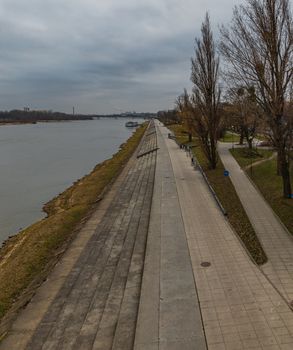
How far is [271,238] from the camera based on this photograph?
11.7m

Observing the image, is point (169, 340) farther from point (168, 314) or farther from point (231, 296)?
point (231, 296)

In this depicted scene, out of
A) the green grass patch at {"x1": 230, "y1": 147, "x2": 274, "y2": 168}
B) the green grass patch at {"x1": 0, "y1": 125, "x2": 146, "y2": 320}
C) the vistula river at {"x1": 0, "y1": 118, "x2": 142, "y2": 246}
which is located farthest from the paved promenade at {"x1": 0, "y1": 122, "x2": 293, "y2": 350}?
the green grass patch at {"x1": 230, "y1": 147, "x2": 274, "y2": 168}

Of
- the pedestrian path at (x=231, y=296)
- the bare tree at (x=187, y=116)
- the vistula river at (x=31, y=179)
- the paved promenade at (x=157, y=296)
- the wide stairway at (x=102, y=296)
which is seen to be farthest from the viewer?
the bare tree at (x=187, y=116)

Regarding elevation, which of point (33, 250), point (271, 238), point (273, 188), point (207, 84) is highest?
point (207, 84)

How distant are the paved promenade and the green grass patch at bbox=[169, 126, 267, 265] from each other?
344mm

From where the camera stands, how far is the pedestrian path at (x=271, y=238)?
29.9 feet

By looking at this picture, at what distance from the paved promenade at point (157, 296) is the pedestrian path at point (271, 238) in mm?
389

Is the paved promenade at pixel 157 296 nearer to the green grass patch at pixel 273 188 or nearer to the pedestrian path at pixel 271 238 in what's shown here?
the pedestrian path at pixel 271 238

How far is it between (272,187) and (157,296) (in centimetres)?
1142

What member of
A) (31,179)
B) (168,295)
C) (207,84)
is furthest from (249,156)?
(168,295)

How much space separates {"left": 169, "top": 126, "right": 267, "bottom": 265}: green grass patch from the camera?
10.9 metres

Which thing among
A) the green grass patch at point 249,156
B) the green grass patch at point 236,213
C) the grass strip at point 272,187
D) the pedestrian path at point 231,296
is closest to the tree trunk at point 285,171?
the grass strip at point 272,187

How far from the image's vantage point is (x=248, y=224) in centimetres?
1308

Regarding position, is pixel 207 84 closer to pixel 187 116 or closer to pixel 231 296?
pixel 187 116
